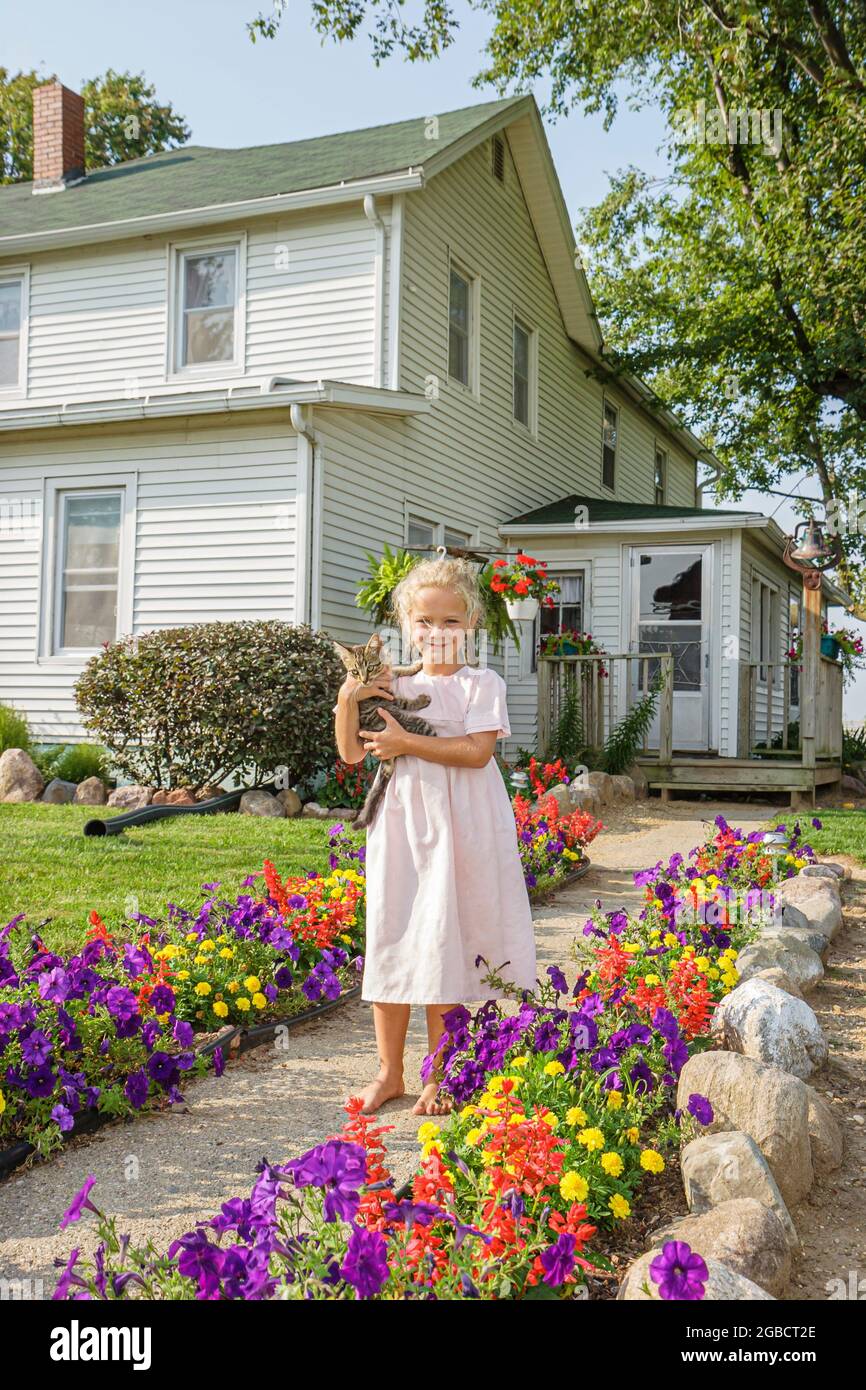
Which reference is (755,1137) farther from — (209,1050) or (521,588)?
(521,588)

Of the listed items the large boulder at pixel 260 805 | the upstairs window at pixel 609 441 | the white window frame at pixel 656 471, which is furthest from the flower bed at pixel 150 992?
the white window frame at pixel 656 471

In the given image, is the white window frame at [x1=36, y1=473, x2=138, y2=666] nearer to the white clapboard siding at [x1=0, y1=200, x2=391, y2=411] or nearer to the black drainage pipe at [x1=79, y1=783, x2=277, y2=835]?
the white clapboard siding at [x1=0, y1=200, x2=391, y2=411]

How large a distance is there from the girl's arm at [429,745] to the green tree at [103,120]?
29.2 meters

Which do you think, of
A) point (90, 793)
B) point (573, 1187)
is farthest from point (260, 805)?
point (573, 1187)

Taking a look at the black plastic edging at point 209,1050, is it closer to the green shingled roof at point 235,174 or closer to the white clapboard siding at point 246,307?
the white clapboard siding at point 246,307

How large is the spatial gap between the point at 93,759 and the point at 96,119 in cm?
2507

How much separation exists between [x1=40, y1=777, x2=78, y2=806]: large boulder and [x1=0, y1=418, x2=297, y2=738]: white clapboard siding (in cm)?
161

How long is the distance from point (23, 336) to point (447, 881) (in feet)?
41.0

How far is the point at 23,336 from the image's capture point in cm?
1333

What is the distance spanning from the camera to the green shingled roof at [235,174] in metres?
12.4

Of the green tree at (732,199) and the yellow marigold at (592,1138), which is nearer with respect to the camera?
the yellow marigold at (592,1138)

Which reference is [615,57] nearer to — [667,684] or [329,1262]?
[667,684]

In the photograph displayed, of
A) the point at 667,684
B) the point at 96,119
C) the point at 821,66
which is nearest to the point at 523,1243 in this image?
the point at 667,684

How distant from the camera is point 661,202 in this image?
18.7 m
